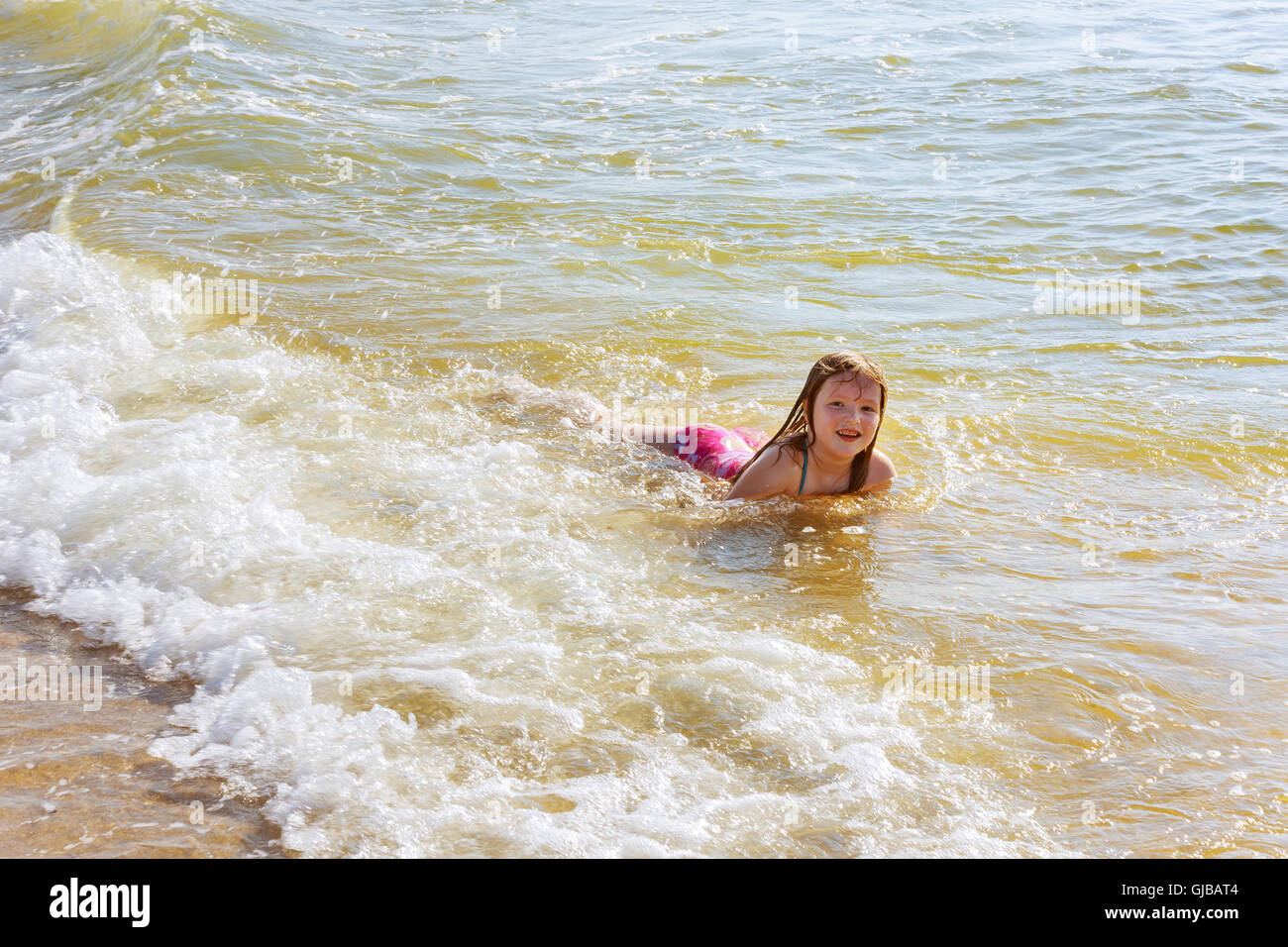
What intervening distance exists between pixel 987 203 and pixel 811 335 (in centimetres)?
374

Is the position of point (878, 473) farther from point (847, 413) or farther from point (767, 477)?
point (767, 477)

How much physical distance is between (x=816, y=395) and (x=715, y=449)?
66 cm

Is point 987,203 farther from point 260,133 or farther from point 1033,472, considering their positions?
point 260,133

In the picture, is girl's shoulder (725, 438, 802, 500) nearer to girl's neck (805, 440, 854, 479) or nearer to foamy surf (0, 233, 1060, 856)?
girl's neck (805, 440, 854, 479)

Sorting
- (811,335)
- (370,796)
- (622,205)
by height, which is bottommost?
(370,796)

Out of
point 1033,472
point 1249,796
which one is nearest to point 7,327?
point 1033,472

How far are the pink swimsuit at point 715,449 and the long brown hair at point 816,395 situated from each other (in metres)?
0.15

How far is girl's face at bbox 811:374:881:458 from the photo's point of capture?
5531mm

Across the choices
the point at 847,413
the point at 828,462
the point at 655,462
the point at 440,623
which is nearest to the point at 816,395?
the point at 847,413

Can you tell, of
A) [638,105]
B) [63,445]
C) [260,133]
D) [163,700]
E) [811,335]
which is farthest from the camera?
[638,105]

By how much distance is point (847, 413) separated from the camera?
18.2 ft

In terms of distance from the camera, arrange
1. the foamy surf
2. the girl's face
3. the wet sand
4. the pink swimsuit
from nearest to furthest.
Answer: the wet sand
the foamy surf
the girl's face
the pink swimsuit

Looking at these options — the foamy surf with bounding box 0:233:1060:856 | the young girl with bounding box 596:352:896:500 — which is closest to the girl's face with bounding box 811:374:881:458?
the young girl with bounding box 596:352:896:500
